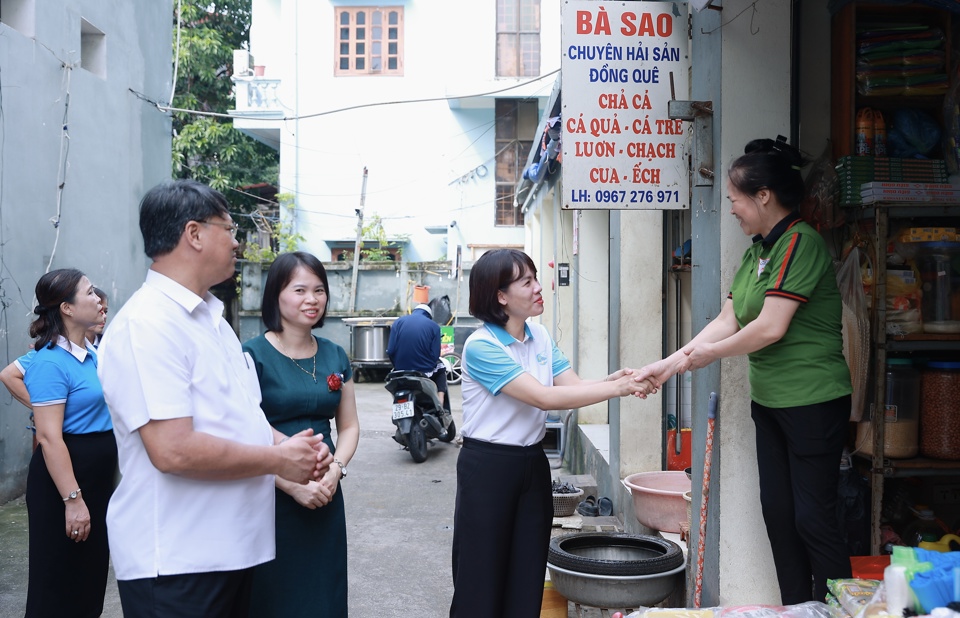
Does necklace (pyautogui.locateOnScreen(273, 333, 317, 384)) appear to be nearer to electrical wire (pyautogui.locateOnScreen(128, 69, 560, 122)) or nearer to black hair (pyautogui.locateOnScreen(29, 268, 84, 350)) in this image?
black hair (pyautogui.locateOnScreen(29, 268, 84, 350))

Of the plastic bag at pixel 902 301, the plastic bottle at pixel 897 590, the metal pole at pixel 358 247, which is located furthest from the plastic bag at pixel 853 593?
the metal pole at pixel 358 247

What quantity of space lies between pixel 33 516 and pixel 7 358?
14.8 ft

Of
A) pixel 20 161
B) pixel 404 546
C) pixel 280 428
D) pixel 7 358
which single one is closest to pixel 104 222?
pixel 20 161

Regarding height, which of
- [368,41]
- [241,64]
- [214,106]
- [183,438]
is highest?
[368,41]

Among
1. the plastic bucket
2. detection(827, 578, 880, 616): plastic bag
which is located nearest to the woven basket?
detection(827, 578, 880, 616): plastic bag

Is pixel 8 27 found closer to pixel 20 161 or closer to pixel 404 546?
pixel 20 161

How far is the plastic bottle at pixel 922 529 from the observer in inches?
165

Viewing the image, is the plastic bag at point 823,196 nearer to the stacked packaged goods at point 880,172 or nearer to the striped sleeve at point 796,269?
the stacked packaged goods at point 880,172

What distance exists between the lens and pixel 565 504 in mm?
6254

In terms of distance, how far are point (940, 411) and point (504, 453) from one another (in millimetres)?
2132

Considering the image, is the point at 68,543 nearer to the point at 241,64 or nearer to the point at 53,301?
the point at 53,301

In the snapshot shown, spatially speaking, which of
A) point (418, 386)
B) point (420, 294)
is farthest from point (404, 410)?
point (420, 294)

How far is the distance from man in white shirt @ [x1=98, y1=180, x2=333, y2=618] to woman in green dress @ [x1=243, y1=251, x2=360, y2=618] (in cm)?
63

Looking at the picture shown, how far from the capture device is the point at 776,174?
3334mm
